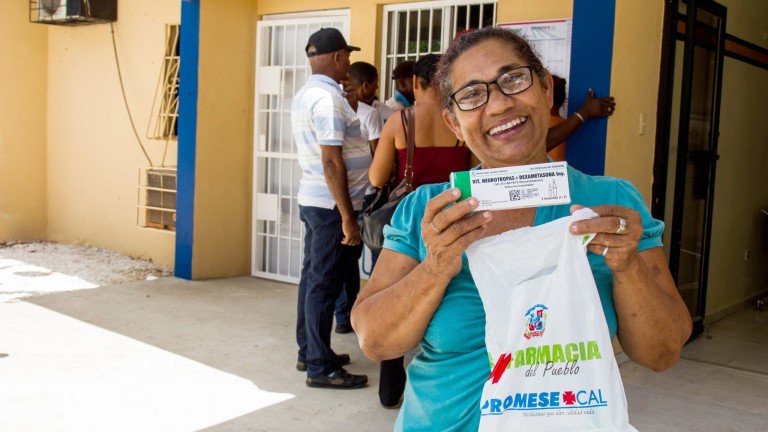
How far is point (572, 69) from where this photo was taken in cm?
458

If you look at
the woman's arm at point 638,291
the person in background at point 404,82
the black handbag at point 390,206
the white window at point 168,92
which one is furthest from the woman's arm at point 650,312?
the white window at point 168,92

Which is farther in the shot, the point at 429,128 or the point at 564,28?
the point at 564,28

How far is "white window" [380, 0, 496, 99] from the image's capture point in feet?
18.7

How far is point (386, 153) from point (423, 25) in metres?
2.40

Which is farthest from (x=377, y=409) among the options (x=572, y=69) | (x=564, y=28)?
(x=564, y=28)

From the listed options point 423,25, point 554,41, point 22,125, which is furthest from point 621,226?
point 22,125

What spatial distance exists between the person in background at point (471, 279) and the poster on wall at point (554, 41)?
319cm

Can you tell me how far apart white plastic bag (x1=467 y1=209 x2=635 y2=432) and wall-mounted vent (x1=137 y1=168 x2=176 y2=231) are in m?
6.70

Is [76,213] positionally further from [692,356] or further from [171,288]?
[692,356]

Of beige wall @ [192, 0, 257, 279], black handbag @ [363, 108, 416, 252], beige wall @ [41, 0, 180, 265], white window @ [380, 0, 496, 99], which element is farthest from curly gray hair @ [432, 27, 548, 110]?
beige wall @ [41, 0, 180, 265]

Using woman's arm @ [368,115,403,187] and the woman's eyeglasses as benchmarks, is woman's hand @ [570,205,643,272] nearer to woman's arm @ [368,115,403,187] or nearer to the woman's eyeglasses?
the woman's eyeglasses

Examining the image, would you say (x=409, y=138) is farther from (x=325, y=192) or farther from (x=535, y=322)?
(x=535, y=322)

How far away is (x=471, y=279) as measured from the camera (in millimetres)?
1534

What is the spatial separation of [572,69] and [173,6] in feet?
→ 15.1
